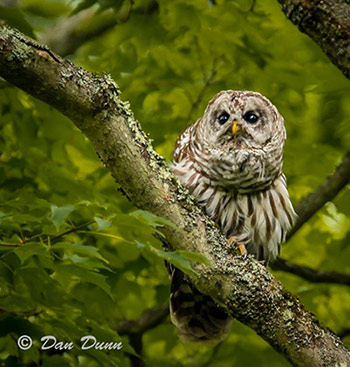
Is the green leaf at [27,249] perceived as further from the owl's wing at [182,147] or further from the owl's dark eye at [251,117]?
the owl's dark eye at [251,117]

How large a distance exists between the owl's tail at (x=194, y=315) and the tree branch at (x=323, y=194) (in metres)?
1.11

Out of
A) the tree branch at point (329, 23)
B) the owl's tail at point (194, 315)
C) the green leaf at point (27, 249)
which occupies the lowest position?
the owl's tail at point (194, 315)

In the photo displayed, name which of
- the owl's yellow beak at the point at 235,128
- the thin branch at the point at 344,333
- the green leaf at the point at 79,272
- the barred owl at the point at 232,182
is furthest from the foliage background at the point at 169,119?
the green leaf at the point at 79,272

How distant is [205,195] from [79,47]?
187cm

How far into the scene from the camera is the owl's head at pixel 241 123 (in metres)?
4.82

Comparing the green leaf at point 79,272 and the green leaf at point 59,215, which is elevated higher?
the green leaf at point 59,215

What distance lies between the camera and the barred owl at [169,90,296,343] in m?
4.61

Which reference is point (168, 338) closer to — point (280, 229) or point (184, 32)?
point (280, 229)

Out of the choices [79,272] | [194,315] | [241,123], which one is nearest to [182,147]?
[241,123]

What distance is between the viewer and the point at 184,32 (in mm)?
5562

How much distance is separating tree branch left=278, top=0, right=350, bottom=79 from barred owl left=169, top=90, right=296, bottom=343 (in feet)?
2.76

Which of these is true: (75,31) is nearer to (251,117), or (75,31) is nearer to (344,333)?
(251,117)

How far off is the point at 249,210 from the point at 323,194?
1254mm

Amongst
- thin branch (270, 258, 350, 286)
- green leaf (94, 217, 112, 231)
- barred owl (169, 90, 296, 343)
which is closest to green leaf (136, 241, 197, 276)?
green leaf (94, 217, 112, 231)
